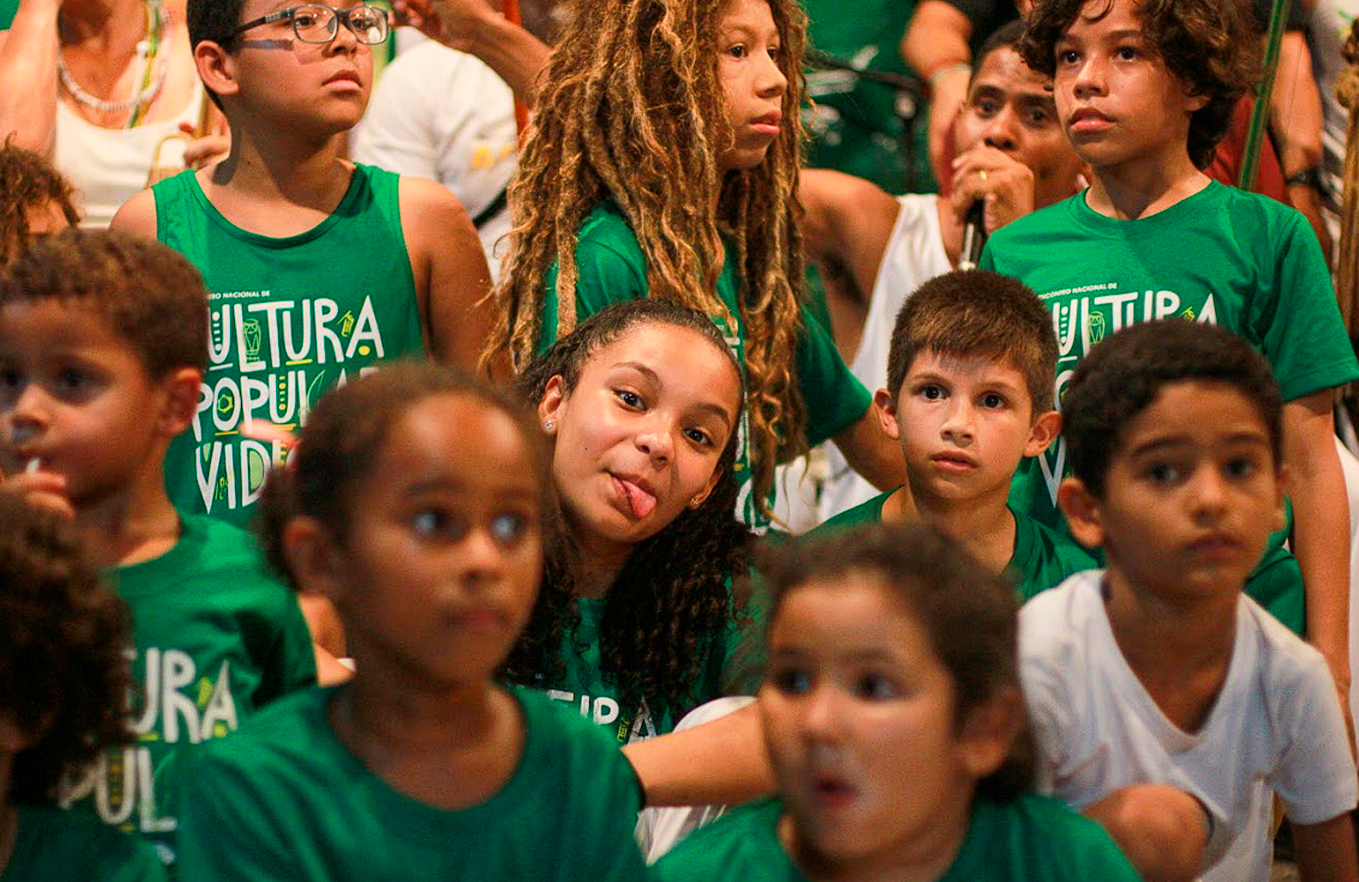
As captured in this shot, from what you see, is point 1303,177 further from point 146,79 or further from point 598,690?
point 146,79

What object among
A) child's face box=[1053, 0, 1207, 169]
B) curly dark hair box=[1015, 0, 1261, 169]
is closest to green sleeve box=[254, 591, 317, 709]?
child's face box=[1053, 0, 1207, 169]

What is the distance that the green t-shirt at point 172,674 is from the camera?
190 centimetres

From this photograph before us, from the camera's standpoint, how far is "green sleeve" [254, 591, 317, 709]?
1985 millimetres

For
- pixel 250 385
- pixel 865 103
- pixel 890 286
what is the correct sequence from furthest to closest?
pixel 865 103, pixel 890 286, pixel 250 385

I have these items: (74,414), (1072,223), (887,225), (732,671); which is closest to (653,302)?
(732,671)

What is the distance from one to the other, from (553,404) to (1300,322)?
124 cm

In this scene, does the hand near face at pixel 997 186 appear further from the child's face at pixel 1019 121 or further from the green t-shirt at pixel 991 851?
the green t-shirt at pixel 991 851

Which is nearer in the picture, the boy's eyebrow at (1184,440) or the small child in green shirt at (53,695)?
the small child in green shirt at (53,695)

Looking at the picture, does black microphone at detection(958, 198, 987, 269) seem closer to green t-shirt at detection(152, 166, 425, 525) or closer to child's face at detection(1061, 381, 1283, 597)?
green t-shirt at detection(152, 166, 425, 525)

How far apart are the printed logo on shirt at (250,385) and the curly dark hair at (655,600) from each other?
0.46 meters

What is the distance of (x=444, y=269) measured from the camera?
9.62 feet

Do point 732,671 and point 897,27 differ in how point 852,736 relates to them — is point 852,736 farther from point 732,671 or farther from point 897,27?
point 897,27

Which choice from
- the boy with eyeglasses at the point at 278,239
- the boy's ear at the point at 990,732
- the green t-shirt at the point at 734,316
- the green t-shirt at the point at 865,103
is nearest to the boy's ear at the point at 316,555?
the boy's ear at the point at 990,732

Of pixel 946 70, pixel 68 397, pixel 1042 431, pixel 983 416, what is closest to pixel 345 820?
pixel 68 397
